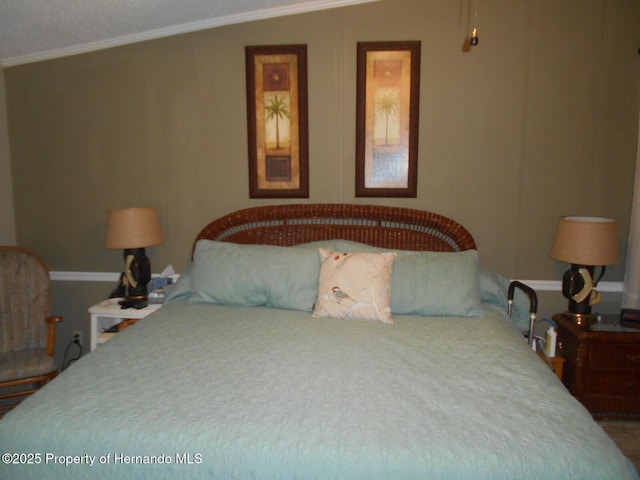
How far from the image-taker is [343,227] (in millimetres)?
2877

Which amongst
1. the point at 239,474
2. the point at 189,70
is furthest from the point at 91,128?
Answer: the point at 239,474

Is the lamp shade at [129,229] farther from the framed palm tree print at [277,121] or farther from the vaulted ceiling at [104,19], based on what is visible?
the vaulted ceiling at [104,19]

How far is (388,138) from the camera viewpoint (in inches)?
112

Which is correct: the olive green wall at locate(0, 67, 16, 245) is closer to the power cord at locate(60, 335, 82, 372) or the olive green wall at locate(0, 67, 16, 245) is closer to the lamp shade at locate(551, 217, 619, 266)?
the power cord at locate(60, 335, 82, 372)

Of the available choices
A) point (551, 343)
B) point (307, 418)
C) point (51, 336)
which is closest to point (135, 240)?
point (51, 336)

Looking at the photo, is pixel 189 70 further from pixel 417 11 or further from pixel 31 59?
pixel 417 11

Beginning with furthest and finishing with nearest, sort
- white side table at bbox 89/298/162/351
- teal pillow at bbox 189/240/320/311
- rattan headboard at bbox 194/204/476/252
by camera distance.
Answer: rattan headboard at bbox 194/204/476/252
white side table at bbox 89/298/162/351
teal pillow at bbox 189/240/320/311

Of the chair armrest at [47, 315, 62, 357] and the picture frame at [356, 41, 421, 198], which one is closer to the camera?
the chair armrest at [47, 315, 62, 357]

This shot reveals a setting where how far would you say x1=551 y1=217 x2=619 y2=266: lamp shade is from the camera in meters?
2.42

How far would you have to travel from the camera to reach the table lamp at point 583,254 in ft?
7.97

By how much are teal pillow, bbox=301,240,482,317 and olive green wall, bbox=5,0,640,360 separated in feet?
1.96

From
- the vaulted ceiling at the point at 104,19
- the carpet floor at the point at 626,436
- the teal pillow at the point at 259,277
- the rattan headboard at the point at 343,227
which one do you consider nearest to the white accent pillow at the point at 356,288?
the teal pillow at the point at 259,277

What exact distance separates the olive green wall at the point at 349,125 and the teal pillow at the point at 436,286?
23.5 inches

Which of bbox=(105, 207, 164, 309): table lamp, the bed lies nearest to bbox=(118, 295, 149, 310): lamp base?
bbox=(105, 207, 164, 309): table lamp
